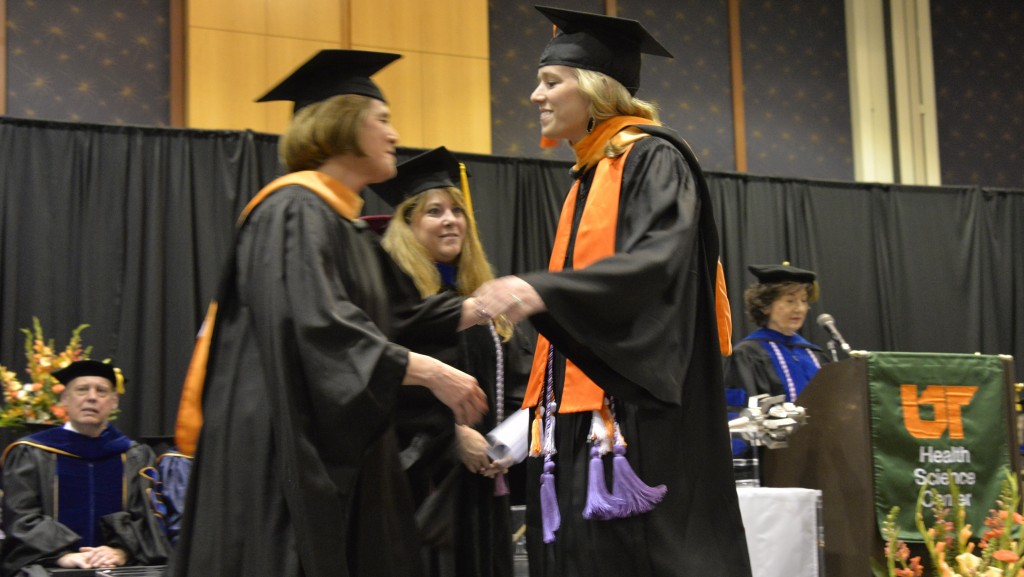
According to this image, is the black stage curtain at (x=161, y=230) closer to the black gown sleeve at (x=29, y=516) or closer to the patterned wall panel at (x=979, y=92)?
the black gown sleeve at (x=29, y=516)

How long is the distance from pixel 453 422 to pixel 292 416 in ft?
4.41

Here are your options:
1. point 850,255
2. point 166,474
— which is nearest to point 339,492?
point 166,474

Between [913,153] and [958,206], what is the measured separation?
0.63m

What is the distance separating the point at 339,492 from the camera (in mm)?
2496

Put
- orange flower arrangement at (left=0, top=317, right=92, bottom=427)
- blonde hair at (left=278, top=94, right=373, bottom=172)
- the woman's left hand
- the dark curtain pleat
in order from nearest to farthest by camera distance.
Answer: the woman's left hand → blonde hair at (left=278, top=94, right=373, bottom=172) → orange flower arrangement at (left=0, top=317, right=92, bottom=427) → the dark curtain pleat

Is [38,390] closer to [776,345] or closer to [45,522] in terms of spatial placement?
[45,522]

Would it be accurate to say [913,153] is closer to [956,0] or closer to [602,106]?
[956,0]

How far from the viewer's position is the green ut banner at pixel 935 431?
15.6ft

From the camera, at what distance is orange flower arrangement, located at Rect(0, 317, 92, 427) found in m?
6.33

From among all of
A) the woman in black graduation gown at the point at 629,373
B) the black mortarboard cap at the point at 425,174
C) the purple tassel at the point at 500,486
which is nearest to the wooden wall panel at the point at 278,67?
the black mortarboard cap at the point at 425,174

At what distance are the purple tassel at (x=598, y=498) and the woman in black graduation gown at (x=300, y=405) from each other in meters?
0.31

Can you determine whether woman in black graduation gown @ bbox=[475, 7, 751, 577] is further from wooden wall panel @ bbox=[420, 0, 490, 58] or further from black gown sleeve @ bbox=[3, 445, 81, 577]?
wooden wall panel @ bbox=[420, 0, 490, 58]

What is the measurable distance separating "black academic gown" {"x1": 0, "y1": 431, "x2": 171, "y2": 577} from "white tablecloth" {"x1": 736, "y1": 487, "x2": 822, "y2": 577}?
3.19 m

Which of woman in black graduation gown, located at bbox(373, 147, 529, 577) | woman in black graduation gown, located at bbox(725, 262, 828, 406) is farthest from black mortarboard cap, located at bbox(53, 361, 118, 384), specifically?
woman in black graduation gown, located at bbox(725, 262, 828, 406)
